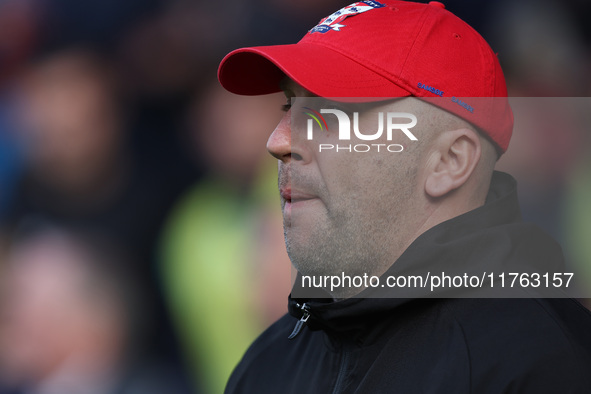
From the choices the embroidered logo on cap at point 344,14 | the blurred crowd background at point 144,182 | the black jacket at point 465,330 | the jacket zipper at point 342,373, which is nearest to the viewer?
the black jacket at point 465,330

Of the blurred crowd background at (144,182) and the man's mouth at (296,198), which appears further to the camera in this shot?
the blurred crowd background at (144,182)

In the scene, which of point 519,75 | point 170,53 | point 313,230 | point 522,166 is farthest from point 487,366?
point 170,53

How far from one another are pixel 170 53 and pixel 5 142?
599mm

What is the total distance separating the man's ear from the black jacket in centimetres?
6

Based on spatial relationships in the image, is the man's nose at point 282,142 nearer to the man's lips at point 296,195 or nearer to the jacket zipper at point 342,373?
the man's lips at point 296,195

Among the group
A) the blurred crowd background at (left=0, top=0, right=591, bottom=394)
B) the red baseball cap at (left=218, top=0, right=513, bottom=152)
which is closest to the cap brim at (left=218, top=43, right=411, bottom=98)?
the red baseball cap at (left=218, top=0, right=513, bottom=152)

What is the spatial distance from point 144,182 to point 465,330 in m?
1.41

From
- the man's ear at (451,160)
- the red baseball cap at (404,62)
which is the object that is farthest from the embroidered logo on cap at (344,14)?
the man's ear at (451,160)

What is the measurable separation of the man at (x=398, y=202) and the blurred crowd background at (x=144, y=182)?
3.09 ft

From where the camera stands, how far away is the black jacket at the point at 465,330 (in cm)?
75

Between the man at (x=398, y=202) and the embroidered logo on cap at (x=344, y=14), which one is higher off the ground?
the embroidered logo on cap at (x=344, y=14)

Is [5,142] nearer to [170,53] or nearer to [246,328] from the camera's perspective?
[170,53]

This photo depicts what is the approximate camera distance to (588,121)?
1729mm

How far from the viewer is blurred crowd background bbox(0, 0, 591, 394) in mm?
1942
